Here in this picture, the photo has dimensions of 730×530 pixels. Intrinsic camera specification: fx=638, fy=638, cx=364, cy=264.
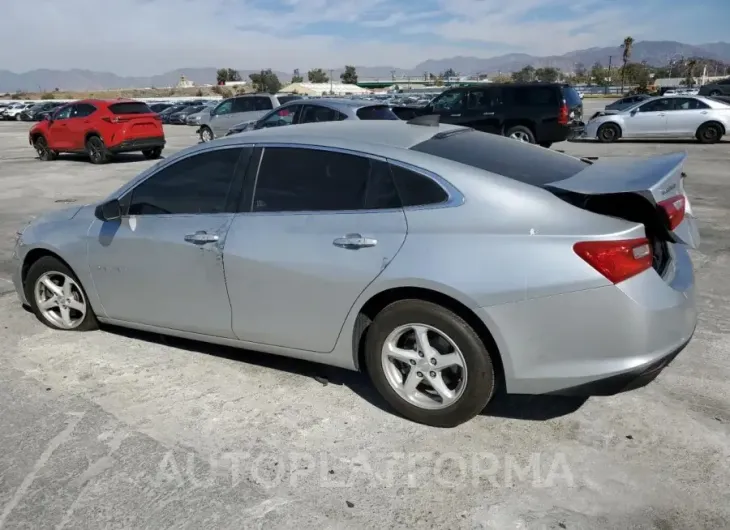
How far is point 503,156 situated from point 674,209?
3.08 ft

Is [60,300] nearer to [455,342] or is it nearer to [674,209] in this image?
[455,342]

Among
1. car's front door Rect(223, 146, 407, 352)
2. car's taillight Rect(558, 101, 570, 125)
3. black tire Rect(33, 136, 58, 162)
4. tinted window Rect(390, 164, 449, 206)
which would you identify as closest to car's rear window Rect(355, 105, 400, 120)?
car's taillight Rect(558, 101, 570, 125)

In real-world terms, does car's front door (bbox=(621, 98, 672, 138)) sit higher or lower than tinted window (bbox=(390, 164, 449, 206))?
lower

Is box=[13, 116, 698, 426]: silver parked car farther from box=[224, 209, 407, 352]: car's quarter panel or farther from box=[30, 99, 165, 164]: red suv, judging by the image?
box=[30, 99, 165, 164]: red suv

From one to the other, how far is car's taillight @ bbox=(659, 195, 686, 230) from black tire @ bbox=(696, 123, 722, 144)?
715 inches

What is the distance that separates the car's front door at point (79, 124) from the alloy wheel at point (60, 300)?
13791 mm

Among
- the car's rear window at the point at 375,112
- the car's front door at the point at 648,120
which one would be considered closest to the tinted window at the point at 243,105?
the car's rear window at the point at 375,112

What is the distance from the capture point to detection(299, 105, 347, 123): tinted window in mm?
12492

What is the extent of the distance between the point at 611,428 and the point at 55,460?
2.81 metres

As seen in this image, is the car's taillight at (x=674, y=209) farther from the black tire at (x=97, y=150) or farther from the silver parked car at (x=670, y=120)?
the silver parked car at (x=670, y=120)

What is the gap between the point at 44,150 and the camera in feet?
60.8

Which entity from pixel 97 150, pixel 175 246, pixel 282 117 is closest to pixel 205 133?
pixel 97 150

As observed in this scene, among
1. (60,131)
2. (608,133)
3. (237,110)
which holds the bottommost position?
(608,133)

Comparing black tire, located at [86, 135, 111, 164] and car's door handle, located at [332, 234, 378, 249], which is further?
black tire, located at [86, 135, 111, 164]
